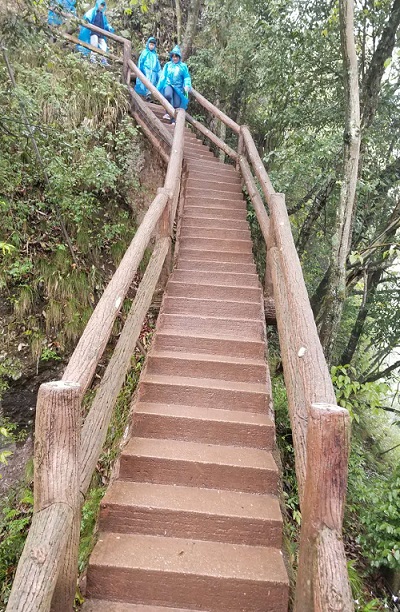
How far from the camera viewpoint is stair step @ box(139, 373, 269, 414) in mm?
3400

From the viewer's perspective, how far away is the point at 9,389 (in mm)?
4930

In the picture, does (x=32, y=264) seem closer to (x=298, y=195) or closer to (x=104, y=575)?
(x=104, y=575)

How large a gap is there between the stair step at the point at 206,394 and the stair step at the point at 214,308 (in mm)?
1069

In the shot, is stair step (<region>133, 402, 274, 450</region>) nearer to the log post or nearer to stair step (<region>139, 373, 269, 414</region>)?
stair step (<region>139, 373, 269, 414</region>)

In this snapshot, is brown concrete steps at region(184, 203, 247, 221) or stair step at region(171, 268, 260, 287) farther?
brown concrete steps at region(184, 203, 247, 221)

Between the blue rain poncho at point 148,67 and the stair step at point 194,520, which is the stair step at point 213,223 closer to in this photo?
the stair step at point 194,520

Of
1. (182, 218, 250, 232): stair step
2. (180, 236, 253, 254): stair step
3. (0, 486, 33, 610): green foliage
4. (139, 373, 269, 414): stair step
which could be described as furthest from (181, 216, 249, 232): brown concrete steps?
(0, 486, 33, 610): green foliage

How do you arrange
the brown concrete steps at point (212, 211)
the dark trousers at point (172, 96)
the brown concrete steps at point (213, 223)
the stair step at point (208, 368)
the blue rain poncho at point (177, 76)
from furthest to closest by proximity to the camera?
the dark trousers at point (172, 96) → the blue rain poncho at point (177, 76) → the brown concrete steps at point (212, 211) → the brown concrete steps at point (213, 223) → the stair step at point (208, 368)

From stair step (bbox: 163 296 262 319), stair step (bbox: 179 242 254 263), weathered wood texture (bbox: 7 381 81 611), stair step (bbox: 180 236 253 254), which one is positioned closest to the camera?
weathered wood texture (bbox: 7 381 81 611)

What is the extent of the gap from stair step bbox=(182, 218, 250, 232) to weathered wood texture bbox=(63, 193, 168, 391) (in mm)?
2237

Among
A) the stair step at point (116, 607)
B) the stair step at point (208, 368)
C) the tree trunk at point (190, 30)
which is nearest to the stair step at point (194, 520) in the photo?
the stair step at point (116, 607)

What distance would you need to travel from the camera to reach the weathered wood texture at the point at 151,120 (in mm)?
6758

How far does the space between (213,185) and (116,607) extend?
5.95 m

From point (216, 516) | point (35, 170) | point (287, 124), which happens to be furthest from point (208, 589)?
point (287, 124)
